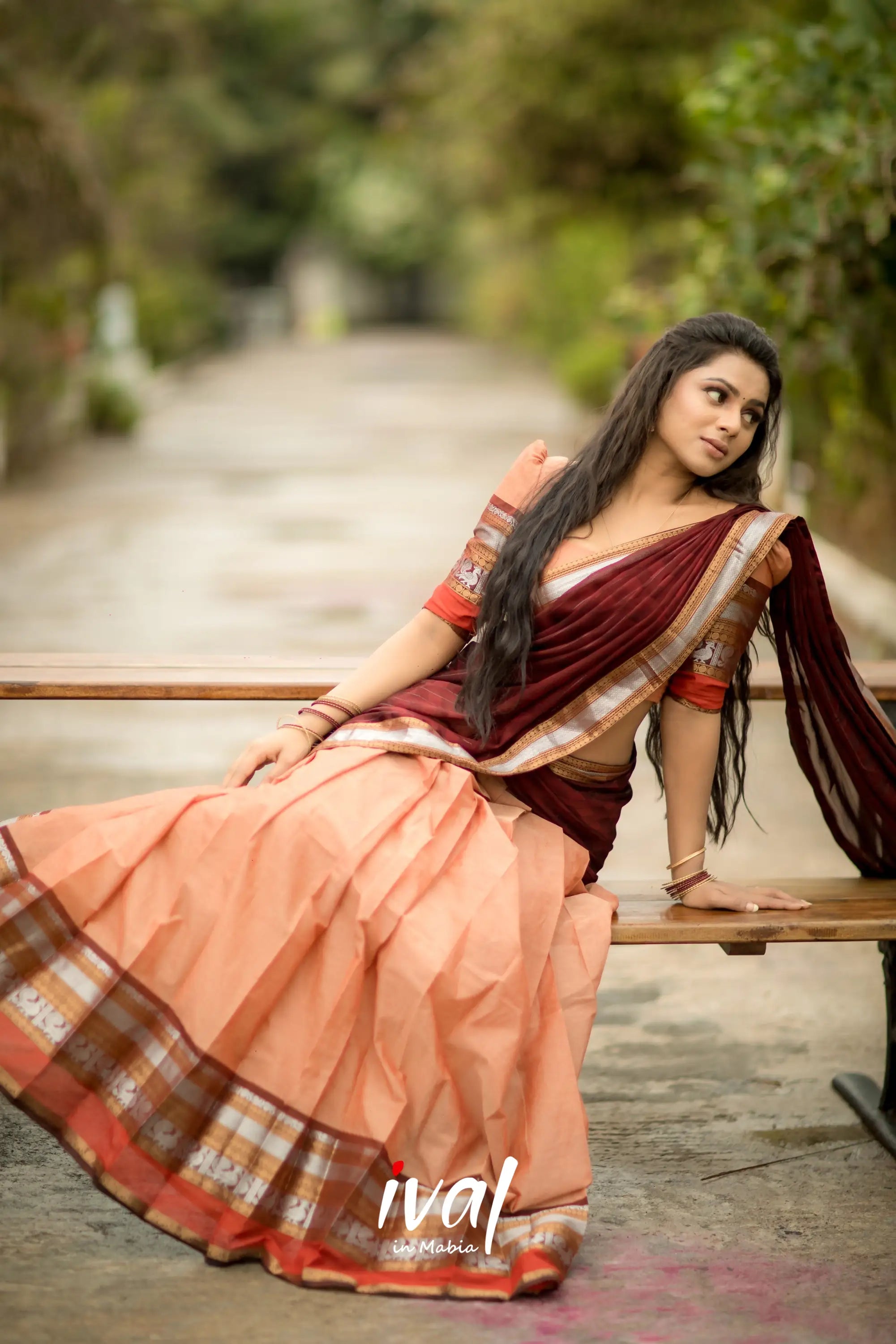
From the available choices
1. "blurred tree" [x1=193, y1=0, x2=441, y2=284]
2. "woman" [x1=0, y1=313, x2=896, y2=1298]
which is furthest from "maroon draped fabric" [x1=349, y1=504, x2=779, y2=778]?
"blurred tree" [x1=193, y1=0, x2=441, y2=284]

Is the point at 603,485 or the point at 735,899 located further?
the point at 603,485

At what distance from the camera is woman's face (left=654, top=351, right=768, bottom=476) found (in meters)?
2.84

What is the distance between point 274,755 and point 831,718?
0.99m

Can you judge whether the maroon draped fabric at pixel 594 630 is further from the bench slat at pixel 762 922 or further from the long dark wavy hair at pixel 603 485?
the bench slat at pixel 762 922

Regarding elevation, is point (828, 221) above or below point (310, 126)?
below

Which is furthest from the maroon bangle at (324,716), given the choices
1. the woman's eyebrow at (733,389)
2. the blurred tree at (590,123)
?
the blurred tree at (590,123)

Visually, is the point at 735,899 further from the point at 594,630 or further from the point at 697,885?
the point at 594,630

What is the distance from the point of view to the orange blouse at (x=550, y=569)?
2834 mm

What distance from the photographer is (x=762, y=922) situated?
2770 mm

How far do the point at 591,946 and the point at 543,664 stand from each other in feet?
1.63

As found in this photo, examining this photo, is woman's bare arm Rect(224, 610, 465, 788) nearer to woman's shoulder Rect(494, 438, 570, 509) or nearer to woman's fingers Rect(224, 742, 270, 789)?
woman's fingers Rect(224, 742, 270, 789)

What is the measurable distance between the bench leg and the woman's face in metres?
0.98

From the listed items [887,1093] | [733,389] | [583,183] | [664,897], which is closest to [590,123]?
[583,183]

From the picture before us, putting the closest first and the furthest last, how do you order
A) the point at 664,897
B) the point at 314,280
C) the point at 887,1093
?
the point at 664,897 < the point at 887,1093 < the point at 314,280
